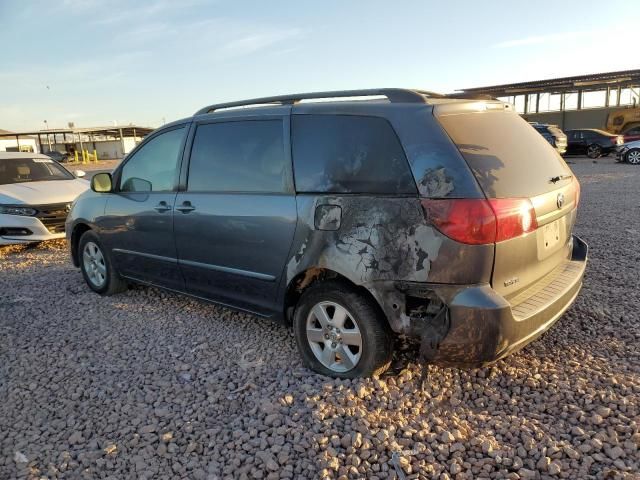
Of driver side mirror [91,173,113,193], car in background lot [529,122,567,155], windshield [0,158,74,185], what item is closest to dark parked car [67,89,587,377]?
driver side mirror [91,173,113,193]

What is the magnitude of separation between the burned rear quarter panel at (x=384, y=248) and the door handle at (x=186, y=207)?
1.15 metres

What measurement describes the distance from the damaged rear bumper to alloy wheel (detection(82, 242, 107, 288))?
3556 millimetres

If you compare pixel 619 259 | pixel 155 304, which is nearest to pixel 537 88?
pixel 619 259

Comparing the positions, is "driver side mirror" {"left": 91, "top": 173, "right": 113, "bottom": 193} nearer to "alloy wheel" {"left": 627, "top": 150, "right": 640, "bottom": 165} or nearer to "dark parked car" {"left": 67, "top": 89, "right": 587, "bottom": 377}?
"dark parked car" {"left": 67, "top": 89, "right": 587, "bottom": 377}

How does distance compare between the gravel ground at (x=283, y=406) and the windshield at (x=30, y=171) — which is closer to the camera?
the gravel ground at (x=283, y=406)

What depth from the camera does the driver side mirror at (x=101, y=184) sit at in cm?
484

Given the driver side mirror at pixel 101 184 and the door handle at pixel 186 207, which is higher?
the driver side mirror at pixel 101 184

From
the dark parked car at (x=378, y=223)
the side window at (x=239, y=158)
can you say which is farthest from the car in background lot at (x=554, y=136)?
the side window at (x=239, y=158)

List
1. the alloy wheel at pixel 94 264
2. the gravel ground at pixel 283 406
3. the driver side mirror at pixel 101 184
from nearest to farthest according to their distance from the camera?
the gravel ground at pixel 283 406
the driver side mirror at pixel 101 184
the alloy wheel at pixel 94 264

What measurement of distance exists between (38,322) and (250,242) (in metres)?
2.38

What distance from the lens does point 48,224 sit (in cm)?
750

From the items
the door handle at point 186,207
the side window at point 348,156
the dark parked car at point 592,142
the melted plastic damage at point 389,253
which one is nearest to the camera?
the melted plastic damage at point 389,253

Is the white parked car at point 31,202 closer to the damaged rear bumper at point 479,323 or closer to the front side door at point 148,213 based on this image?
the front side door at point 148,213

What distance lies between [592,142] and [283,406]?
24489 millimetres
